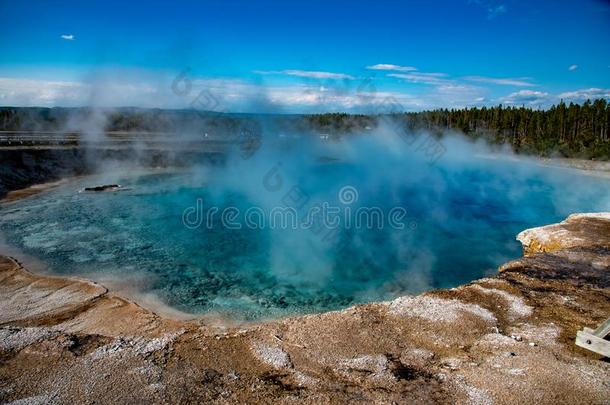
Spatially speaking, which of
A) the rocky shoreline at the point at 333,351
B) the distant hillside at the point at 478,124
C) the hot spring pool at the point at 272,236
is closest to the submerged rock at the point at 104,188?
the hot spring pool at the point at 272,236

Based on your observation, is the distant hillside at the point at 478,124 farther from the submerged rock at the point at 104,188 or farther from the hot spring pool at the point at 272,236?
the submerged rock at the point at 104,188

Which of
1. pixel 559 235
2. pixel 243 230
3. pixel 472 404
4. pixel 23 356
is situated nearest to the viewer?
pixel 472 404

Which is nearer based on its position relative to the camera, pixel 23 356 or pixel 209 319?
pixel 23 356

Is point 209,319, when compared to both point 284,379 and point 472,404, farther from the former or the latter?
point 472,404

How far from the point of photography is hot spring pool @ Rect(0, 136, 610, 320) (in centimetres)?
1554

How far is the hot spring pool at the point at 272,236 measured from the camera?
1554 centimetres

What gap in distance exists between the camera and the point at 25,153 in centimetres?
3509

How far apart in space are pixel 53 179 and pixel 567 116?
71.6 m

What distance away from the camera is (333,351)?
9500 mm

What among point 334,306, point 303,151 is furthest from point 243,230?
point 303,151

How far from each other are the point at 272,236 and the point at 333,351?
13072 millimetres

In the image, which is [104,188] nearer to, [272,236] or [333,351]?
[272,236]

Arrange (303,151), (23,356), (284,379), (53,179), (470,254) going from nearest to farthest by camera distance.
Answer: (284,379)
(23,356)
(470,254)
(53,179)
(303,151)

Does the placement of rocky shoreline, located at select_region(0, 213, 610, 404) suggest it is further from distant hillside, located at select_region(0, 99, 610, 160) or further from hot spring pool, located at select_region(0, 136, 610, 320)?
distant hillside, located at select_region(0, 99, 610, 160)
